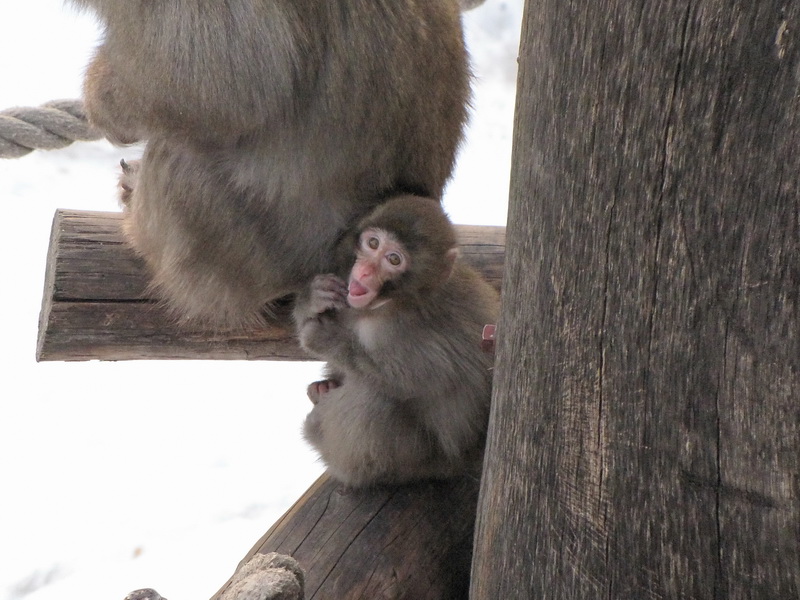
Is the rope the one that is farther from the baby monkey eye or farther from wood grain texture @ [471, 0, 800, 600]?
wood grain texture @ [471, 0, 800, 600]

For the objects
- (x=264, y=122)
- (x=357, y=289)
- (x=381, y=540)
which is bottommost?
(x=381, y=540)

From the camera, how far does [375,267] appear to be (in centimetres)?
198

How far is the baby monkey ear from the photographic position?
2055mm

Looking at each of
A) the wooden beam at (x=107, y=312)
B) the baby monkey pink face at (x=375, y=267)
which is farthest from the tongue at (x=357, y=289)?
the wooden beam at (x=107, y=312)

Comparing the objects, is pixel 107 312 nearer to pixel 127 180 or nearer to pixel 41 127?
pixel 127 180

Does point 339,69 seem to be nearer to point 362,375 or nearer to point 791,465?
point 362,375

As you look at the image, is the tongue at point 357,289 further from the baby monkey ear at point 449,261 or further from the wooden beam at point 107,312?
the wooden beam at point 107,312

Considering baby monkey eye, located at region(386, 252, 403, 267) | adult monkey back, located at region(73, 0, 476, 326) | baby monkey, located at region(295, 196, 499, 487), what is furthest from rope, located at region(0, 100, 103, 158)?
baby monkey eye, located at region(386, 252, 403, 267)

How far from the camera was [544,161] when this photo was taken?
1273 mm

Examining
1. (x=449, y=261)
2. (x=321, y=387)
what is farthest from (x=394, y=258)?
(x=321, y=387)

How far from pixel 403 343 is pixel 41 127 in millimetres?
2252

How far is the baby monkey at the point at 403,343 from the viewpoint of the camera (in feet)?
6.61

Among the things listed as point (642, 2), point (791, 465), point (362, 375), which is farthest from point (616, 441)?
point (362, 375)

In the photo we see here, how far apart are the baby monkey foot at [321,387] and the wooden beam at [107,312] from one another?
15cm
